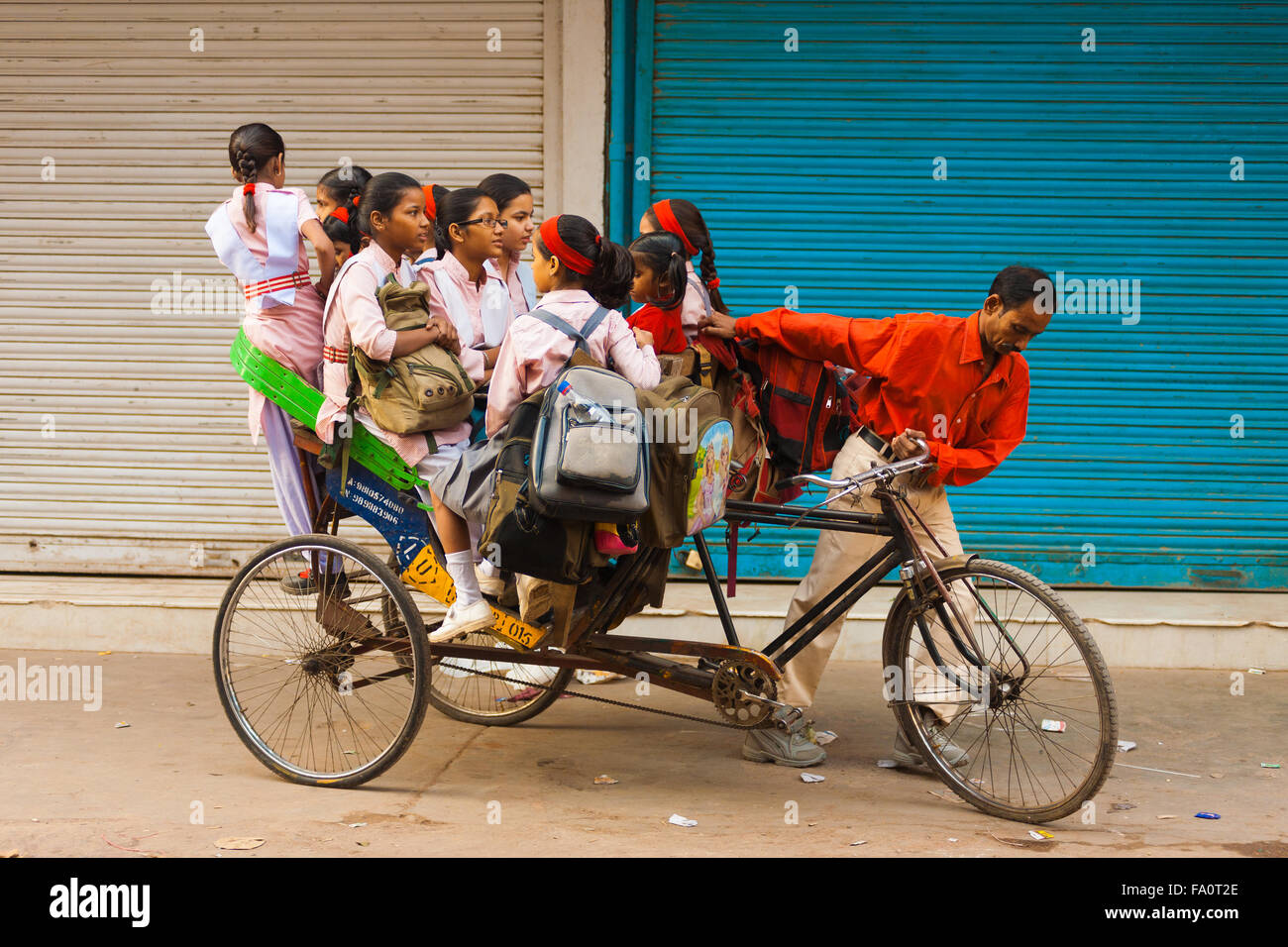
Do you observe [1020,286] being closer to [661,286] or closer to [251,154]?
[661,286]

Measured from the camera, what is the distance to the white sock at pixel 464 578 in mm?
3889

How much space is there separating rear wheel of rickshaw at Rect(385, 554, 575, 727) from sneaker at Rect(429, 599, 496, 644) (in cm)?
71

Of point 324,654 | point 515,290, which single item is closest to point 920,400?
point 515,290

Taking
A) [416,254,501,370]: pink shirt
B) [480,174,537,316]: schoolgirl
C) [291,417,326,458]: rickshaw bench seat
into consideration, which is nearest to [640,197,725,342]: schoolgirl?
[480,174,537,316]: schoolgirl

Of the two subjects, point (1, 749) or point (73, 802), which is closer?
point (73, 802)

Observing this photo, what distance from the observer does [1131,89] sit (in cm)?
620

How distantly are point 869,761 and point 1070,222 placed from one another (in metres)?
3.26

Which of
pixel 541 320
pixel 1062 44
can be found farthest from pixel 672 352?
pixel 1062 44

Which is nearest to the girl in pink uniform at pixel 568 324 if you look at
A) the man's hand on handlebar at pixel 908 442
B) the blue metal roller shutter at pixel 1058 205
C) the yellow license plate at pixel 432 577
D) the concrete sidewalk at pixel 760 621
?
the yellow license plate at pixel 432 577

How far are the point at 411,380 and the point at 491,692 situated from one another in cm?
156

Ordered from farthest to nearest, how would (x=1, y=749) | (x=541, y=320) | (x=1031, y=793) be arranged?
(x=1, y=749), (x=1031, y=793), (x=541, y=320)

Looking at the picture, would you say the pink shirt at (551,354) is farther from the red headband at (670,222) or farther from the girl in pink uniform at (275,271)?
the girl in pink uniform at (275,271)

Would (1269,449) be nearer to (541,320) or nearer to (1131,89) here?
(1131,89)

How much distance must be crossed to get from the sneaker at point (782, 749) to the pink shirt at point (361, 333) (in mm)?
1542
